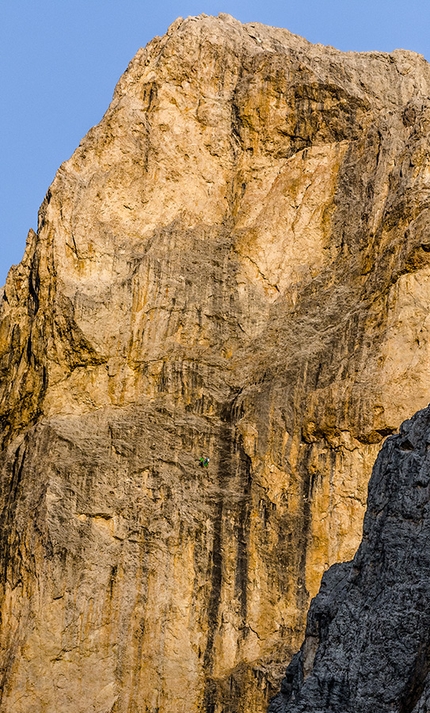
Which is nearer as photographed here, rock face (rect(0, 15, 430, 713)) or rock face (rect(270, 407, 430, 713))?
rock face (rect(270, 407, 430, 713))

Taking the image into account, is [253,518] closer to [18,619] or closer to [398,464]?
[18,619]

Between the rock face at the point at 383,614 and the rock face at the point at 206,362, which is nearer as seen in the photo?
the rock face at the point at 383,614

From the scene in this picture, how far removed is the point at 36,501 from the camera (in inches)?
1569

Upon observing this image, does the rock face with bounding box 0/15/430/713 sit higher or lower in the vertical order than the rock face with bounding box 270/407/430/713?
higher

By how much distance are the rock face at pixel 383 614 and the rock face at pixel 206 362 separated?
40.9ft

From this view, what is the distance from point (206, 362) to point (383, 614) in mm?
19459

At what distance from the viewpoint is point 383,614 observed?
2328cm

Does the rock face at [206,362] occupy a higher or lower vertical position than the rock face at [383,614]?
higher

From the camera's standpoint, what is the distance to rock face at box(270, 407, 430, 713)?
2255 cm

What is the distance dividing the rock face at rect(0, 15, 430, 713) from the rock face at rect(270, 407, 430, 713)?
40.9ft

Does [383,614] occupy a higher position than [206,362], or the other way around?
[206,362]

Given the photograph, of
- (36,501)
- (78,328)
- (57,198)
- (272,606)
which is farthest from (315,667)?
(57,198)

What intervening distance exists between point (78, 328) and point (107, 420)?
8.71ft

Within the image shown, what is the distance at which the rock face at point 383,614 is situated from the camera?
22.5m
